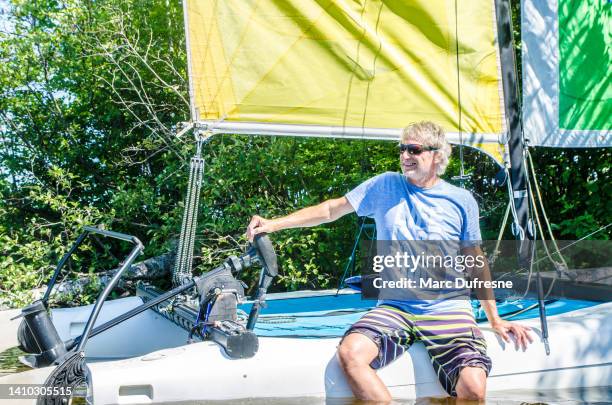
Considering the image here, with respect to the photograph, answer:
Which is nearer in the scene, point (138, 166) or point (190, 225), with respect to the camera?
point (190, 225)

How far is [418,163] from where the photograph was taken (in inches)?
130

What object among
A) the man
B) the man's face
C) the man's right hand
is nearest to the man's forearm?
the man

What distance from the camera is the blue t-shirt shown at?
3237 mm

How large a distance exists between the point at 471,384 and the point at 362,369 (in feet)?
1.57

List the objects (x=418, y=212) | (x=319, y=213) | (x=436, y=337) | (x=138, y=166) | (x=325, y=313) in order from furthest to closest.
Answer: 1. (x=138, y=166)
2. (x=325, y=313)
3. (x=319, y=213)
4. (x=418, y=212)
5. (x=436, y=337)

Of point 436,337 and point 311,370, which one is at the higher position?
point 436,337

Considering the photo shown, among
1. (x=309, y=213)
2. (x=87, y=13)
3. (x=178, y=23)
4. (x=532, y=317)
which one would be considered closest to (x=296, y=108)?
(x=309, y=213)

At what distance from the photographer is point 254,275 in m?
7.71

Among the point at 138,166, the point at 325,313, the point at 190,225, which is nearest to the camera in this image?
the point at 190,225

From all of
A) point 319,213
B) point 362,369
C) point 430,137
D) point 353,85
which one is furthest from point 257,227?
point 353,85

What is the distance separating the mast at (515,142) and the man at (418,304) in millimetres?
797

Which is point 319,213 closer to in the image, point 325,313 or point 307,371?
point 307,371

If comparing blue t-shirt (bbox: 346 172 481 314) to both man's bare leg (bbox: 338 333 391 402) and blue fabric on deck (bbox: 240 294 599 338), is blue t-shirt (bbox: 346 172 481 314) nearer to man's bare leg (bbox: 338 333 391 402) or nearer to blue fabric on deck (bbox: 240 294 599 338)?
man's bare leg (bbox: 338 333 391 402)

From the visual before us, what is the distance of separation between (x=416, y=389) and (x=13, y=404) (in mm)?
1800
